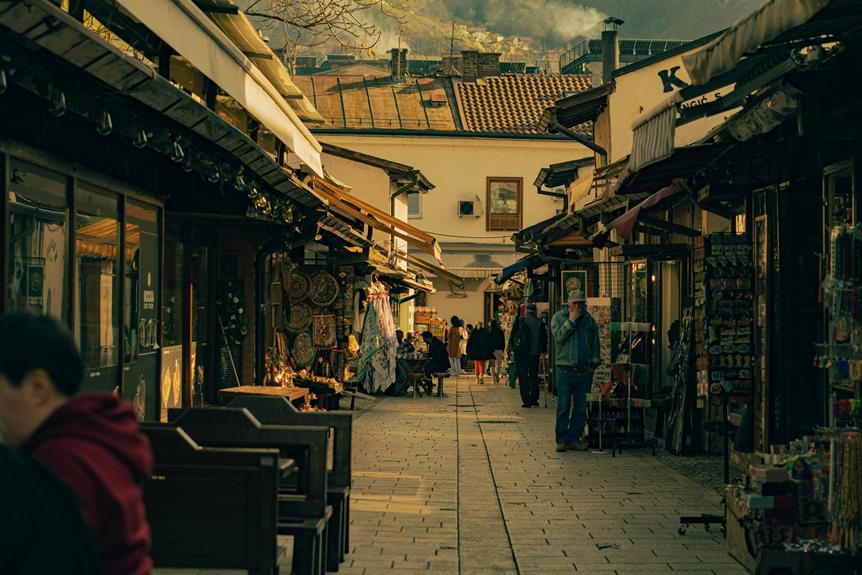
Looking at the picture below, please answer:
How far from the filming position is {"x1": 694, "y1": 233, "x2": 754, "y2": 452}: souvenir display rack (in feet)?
35.0

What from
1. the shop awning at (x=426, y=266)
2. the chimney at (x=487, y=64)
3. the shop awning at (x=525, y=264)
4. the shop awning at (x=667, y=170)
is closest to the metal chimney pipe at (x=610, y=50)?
the shop awning at (x=525, y=264)

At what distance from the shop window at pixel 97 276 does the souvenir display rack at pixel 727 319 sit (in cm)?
490

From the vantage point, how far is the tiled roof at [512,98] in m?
50.3

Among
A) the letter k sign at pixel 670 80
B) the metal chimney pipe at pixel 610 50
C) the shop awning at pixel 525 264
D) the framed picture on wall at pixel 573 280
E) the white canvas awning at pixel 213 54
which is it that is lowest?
the framed picture on wall at pixel 573 280

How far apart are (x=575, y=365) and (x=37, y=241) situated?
831cm

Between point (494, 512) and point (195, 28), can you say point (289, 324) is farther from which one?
point (195, 28)

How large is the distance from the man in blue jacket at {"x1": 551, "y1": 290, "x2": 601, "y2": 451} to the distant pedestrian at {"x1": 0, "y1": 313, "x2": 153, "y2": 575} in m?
12.3

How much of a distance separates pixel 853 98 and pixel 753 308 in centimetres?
392

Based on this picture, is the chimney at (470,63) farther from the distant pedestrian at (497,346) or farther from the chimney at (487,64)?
the distant pedestrian at (497,346)

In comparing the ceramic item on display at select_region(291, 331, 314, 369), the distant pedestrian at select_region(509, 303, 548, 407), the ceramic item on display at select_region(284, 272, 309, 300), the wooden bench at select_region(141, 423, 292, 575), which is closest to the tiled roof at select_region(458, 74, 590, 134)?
the distant pedestrian at select_region(509, 303, 548, 407)

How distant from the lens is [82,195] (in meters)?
9.18

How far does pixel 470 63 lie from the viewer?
54.9 m

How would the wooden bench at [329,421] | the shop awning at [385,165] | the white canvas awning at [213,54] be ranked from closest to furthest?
the white canvas awning at [213,54]
the wooden bench at [329,421]
the shop awning at [385,165]

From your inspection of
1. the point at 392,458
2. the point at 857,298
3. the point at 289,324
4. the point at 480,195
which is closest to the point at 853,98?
the point at 857,298
